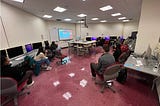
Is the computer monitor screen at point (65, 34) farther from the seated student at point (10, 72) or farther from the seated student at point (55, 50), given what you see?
the seated student at point (10, 72)

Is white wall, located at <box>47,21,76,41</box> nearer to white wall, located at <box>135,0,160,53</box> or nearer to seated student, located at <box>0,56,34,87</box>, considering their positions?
seated student, located at <box>0,56,34,87</box>

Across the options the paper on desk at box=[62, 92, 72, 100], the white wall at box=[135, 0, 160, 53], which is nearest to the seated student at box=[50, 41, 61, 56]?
the paper on desk at box=[62, 92, 72, 100]

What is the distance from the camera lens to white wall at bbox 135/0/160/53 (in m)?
2.54

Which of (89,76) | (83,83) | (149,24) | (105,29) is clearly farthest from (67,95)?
(105,29)

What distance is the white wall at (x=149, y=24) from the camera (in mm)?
2541

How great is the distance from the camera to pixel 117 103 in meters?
1.87

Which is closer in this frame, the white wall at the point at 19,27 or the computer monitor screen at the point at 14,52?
the computer monitor screen at the point at 14,52

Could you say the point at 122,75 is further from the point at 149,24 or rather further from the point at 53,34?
the point at 53,34

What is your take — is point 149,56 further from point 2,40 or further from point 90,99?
point 2,40

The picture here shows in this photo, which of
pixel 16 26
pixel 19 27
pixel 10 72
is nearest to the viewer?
pixel 10 72

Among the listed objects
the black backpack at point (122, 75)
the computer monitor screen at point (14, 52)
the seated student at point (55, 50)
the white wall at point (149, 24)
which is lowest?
the black backpack at point (122, 75)

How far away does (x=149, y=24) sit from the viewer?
2678 mm

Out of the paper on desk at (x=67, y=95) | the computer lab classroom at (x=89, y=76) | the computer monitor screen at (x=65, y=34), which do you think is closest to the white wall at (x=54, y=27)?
the computer monitor screen at (x=65, y=34)

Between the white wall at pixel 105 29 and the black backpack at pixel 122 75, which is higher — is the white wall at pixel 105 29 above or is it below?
above
